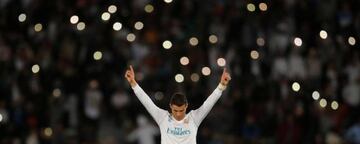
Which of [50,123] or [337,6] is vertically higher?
[337,6]

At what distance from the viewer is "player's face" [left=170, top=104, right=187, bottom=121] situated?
13625 millimetres

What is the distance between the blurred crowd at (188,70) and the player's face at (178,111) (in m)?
7.33

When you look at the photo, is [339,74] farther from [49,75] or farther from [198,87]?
[49,75]

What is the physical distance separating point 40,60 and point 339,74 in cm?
586

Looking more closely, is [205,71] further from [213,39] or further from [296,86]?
[296,86]

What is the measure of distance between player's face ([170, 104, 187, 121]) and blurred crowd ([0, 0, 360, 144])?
733 cm

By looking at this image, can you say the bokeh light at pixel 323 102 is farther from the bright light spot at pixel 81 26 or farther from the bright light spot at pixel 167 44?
the bright light spot at pixel 81 26

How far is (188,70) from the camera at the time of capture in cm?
2241

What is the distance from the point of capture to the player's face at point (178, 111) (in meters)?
13.6

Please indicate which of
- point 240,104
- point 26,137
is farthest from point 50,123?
point 240,104

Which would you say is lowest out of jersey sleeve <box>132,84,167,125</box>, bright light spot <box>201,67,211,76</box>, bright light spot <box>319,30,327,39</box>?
bright light spot <box>201,67,211,76</box>

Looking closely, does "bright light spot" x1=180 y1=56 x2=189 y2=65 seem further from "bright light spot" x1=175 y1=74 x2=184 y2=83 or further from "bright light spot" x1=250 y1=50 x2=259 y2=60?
"bright light spot" x1=250 y1=50 x2=259 y2=60

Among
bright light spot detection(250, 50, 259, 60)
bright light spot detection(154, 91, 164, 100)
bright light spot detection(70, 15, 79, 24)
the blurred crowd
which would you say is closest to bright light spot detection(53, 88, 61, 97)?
the blurred crowd

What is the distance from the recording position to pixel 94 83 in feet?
72.7
